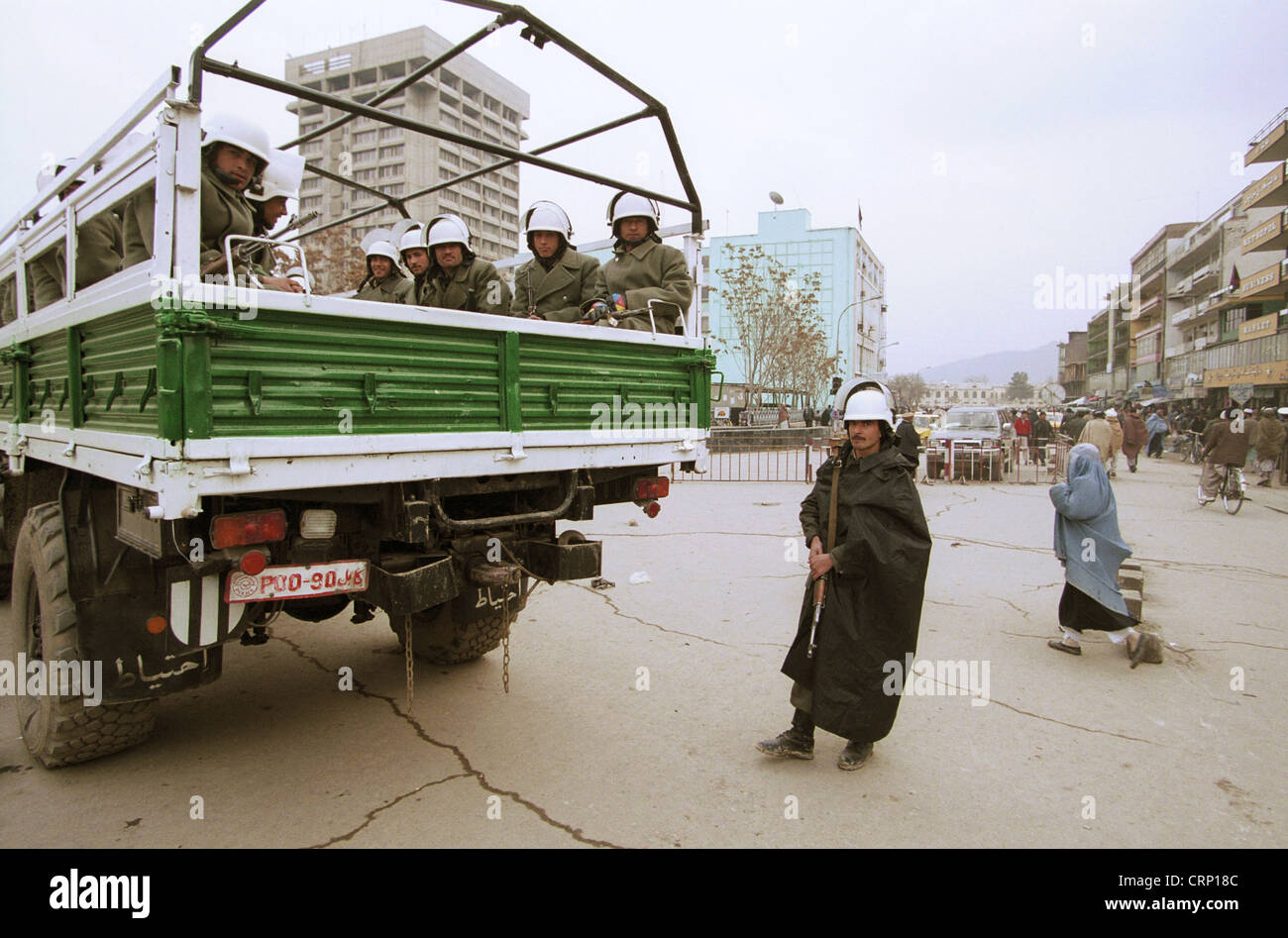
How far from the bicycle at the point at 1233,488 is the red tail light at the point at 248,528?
14.7 m

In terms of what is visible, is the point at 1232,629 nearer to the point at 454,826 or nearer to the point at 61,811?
the point at 454,826

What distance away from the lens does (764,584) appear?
7152 millimetres

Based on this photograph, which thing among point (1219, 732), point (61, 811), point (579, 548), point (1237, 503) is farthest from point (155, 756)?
point (1237, 503)

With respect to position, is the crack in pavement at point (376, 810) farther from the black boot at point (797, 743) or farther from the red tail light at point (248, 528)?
the black boot at point (797, 743)

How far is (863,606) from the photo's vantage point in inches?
137

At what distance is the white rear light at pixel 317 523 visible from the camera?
9.38 feet

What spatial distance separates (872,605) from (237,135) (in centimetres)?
330

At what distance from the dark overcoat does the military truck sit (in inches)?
40.0

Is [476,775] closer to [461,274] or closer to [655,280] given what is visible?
[655,280]

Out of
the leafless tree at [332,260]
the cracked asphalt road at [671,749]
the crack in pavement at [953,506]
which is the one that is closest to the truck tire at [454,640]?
the cracked asphalt road at [671,749]

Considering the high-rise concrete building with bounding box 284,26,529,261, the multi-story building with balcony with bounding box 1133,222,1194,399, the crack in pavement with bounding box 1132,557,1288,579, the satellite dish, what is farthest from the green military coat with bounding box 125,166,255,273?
the high-rise concrete building with bounding box 284,26,529,261

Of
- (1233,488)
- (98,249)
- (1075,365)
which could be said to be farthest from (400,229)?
(1075,365)
